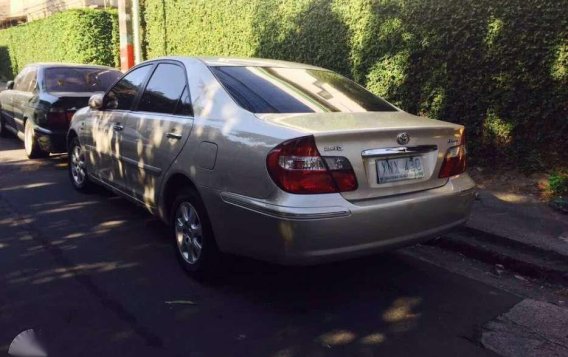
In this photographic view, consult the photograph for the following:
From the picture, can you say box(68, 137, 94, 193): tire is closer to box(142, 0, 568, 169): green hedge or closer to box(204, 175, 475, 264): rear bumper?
box(204, 175, 475, 264): rear bumper

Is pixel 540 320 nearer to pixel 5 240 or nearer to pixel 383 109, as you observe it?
pixel 383 109

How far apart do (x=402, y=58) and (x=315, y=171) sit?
443 cm

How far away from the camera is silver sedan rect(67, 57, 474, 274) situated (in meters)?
3.15

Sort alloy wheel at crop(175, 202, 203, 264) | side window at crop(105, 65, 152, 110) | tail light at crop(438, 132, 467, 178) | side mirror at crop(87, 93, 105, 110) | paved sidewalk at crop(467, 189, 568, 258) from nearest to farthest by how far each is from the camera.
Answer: tail light at crop(438, 132, 467, 178) → alloy wheel at crop(175, 202, 203, 264) → paved sidewalk at crop(467, 189, 568, 258) → side window at crop(105, 65, 152, 110) → side mirror at crop(87, 93, 105, 110)

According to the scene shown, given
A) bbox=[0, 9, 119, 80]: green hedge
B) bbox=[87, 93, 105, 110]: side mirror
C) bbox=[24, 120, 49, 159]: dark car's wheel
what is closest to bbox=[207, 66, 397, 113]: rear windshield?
bbox=[87, 93, 105, 110]: side mirror

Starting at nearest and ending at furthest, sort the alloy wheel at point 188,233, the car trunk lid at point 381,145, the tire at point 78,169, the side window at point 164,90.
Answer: the car trunk lid at point 381,145 → the alloy wheel at point 188,233 → the side window at point 164,90 → the tire at point 78,169

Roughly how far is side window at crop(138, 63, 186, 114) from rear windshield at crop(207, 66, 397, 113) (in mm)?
410

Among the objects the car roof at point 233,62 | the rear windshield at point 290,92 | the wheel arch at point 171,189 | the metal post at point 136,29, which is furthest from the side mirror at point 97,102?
the metal post at point 136,29

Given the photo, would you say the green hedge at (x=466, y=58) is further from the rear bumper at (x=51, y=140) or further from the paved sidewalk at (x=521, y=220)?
the rear bumper at (x=51, y=140)

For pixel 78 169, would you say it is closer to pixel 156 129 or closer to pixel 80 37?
pixel 156 129

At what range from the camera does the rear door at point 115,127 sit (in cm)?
498

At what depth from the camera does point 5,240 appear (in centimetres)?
474

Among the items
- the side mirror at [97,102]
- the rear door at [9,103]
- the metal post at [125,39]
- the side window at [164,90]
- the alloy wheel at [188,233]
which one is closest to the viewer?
the alloy wheel at [188,233]

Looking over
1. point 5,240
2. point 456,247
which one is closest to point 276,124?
point 456,247
